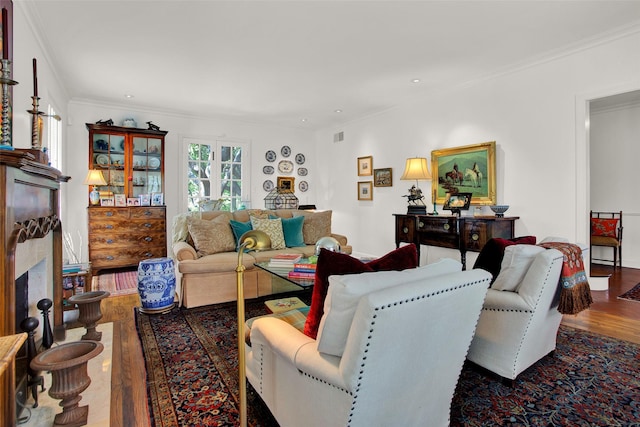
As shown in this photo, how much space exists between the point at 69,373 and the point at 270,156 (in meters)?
5.63

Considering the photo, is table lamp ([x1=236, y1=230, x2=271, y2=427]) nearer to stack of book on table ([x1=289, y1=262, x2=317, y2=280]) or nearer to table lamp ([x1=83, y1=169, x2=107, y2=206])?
stack of book on table ([x1=289, y1=262, x2=317, y2=280])

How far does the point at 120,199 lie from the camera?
5211 mm

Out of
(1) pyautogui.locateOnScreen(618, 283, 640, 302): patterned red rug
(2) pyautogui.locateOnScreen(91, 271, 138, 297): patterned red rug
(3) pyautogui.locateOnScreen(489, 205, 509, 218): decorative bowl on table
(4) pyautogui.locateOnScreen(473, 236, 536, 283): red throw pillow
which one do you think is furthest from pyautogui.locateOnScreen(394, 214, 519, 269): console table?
(2) pyautogui.locateOnScreen(91, 271, 138, 297): patterned red rug

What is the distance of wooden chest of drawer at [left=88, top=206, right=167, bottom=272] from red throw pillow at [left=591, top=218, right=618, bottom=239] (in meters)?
6.31

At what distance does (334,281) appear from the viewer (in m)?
1.15

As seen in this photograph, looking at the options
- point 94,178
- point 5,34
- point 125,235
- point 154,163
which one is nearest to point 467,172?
point 5,34

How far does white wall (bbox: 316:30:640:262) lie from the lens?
11.2 ft

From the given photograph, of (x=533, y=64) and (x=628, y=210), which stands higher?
(x=533, y=64)

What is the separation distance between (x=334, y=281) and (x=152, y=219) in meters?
4.89

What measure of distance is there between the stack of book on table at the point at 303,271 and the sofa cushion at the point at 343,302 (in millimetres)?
1389

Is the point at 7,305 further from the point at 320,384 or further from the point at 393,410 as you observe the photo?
the point at 393,410

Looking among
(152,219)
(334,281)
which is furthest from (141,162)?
(334,281)

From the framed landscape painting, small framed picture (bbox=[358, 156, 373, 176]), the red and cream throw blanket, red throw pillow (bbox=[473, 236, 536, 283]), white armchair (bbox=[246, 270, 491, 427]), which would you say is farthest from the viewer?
small framed picture (bbox=[358, 156, 373, 176])

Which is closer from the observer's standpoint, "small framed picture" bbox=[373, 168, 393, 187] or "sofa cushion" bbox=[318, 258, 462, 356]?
"sofa cushion" bbox=[318, 258, 462, 356]
